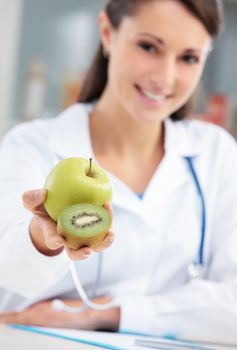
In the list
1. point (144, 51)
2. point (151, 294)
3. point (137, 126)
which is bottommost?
point (151, 294)

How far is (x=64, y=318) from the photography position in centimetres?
131

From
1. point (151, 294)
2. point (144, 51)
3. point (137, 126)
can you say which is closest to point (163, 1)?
point (144, 51)

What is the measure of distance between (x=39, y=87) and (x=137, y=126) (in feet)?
3.89

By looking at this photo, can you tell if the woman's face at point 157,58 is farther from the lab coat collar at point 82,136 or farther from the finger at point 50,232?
the finger at point 50,232

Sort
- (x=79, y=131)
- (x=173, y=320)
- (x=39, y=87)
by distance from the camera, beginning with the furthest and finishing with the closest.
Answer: (x=39, y=87), (x=79, y=131), (x=173, y=320)

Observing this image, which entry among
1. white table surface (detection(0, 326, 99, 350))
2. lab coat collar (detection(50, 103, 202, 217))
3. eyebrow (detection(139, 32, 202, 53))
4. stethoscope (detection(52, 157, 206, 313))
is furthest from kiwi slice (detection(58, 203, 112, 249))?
eyebrow (detection(139, 32, 202, 53))

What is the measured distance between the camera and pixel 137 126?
5.18 ft

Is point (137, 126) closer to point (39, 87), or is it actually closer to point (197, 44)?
point (197, 44)

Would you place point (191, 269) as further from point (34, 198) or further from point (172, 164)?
point (34, 198)

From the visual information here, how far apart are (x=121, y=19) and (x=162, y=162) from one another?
1.07 feet

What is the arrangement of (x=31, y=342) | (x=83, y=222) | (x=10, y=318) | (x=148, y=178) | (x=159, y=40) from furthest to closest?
(x=148, y=178) → (x=159, y=40) → (x=10, y=318) → (x=31, y=342) → (x=83, y=222)

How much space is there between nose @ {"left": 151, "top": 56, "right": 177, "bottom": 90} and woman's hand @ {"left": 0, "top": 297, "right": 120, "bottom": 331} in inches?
18.5

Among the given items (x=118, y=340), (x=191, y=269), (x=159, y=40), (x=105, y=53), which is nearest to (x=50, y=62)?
(x=105, y=53)

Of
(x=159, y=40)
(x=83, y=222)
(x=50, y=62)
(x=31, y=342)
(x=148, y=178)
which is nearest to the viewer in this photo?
(x=83, y=222)
